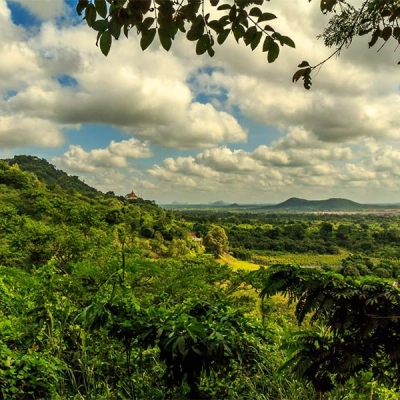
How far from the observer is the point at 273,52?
1632mm

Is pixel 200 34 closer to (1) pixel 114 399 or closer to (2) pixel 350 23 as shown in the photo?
(2) pixel 350 23

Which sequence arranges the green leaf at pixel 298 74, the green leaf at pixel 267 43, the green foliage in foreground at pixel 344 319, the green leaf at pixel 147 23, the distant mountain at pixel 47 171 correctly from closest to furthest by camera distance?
the green leaf at pixel 147 23, the green leaf at pixel 267 43, the green foliage in foreground at pixel 344 319, the green leaf at pixel 298 74, the distant mountain at pixel 47 171

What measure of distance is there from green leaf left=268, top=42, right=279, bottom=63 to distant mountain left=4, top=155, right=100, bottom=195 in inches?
3119

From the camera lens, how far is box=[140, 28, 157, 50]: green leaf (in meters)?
1.46

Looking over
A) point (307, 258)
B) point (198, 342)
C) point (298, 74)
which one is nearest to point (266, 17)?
point (298, 74)

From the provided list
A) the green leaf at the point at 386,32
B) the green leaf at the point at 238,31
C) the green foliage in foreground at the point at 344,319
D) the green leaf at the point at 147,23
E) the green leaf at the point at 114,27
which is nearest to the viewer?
the green leaf at the point at 114,27

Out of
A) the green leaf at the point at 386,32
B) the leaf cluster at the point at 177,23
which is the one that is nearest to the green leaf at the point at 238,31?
the leaf cluster at the point at 177,23

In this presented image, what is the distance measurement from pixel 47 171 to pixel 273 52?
91204mm

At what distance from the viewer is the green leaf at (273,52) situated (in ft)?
5.32

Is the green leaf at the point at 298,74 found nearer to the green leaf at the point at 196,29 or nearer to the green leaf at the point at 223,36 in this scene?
the green leaf at the point at 223,36

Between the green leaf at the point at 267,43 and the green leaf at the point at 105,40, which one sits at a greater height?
the green leaf at the point at 267,43

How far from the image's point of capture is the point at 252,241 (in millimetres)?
79938

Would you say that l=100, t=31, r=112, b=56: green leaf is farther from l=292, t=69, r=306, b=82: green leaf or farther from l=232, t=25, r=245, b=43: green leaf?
l=292, t=69, r=306, b=82: green leaf

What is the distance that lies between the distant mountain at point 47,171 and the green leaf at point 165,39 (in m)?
A: 79.2
